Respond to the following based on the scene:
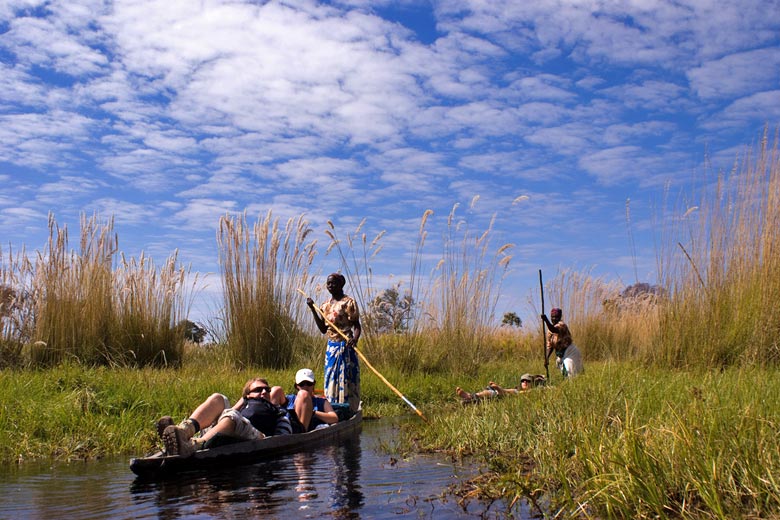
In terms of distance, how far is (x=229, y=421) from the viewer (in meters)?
6.97

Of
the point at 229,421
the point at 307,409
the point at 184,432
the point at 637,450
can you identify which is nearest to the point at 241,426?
the point at 229,421

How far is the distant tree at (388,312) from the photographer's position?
13.8 m

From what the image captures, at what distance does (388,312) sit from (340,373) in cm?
449

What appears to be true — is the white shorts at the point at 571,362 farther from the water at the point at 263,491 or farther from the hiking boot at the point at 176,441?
the hiking boot at the point at 176,441

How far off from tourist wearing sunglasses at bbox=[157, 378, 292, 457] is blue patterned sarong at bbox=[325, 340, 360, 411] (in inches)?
47.2

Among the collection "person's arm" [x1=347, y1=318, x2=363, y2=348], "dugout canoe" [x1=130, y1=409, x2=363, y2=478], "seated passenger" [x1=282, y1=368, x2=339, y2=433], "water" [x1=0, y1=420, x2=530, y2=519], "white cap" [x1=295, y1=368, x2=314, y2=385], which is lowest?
"water" [x1=0, y1=420, x2=530, y2=519]

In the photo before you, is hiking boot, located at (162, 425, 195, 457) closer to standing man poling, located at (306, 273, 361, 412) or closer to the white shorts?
standing man poling, located at (306, 273, 361, 412)

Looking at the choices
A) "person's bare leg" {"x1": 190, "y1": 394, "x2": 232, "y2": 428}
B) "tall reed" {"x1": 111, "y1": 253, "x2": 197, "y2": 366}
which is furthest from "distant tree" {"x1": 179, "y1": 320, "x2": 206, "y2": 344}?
"person's bare leg" {"x1": 190, "y1": 394, "x2": 232, "y2": 428}

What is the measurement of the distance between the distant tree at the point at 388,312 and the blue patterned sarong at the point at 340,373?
371cm

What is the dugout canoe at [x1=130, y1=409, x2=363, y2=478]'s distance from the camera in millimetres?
6223

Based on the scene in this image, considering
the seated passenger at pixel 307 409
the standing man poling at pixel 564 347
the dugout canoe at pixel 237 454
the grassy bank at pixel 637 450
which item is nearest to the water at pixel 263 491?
the dugout canoe at pixel 237 454

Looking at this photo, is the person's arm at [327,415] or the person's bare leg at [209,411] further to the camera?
the person's arm at [327,415]

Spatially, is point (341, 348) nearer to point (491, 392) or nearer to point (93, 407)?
point (491, 392)

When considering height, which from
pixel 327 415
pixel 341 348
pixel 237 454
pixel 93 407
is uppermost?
pixel 341 348
